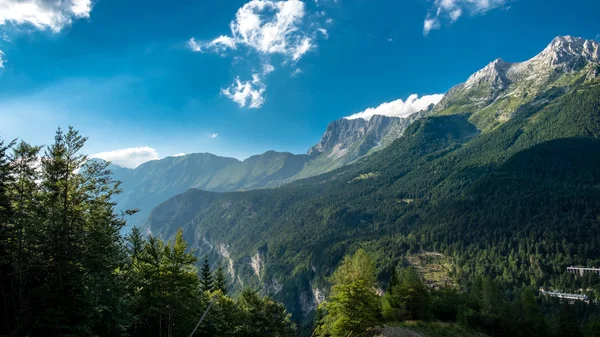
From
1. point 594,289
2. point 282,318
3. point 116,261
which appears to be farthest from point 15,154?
point 594,289

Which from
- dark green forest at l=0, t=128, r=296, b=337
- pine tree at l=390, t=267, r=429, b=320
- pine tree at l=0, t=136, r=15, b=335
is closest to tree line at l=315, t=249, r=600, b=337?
pine tree at l=390, t=267, r=429, b=320

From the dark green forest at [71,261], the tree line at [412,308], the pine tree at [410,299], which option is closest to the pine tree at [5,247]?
the dark green forest at [71,261]

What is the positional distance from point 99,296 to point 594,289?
657ft

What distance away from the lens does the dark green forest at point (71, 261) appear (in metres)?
24.9

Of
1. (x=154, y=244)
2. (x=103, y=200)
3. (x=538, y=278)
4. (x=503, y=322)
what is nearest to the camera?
(x=103, y=200)

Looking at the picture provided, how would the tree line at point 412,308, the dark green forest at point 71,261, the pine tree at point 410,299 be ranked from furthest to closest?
the pine tree at point 410,299, the tree line at point 412,308, the dark green forest at point 71,261

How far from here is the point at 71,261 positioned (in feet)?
87.2

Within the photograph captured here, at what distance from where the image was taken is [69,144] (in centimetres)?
2989

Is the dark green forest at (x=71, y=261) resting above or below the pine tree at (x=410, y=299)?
above

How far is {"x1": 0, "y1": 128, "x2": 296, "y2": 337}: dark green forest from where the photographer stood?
81.8ft

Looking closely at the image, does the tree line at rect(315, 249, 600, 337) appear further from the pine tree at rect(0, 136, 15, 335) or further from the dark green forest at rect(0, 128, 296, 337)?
the pine tree at rect(0, 136, 15, 335)

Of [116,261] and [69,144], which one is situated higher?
[69,144]

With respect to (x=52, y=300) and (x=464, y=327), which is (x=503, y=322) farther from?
(x=52, y=300)

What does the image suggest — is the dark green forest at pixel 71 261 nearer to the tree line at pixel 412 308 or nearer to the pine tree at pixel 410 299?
the tree line at pixel 412 308
